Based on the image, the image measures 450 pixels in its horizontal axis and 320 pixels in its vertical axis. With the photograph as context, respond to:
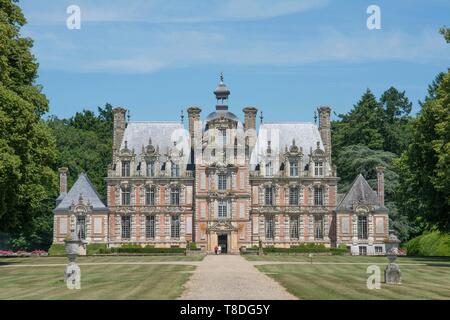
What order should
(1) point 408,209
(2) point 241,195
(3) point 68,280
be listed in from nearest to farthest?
1. (3) point 68,280
2. (1) point 408,209
3. (2) point 241,195

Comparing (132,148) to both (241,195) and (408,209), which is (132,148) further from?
(408,209)

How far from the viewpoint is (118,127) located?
227 feet

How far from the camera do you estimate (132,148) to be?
6850 centimetres

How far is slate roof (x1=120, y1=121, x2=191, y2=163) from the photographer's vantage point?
68.8m

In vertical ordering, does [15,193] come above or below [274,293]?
above

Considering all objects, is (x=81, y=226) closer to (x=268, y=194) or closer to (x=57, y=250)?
(x=57, y=250)

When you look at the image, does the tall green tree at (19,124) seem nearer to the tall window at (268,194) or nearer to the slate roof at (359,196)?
the tall window at (268,194)

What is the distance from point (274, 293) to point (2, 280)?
1118 cm

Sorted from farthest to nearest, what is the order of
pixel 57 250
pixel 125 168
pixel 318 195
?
pixel 125 168
pixel 318 195
pixel 57 250

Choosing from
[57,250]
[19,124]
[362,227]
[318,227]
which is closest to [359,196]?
[362,227]

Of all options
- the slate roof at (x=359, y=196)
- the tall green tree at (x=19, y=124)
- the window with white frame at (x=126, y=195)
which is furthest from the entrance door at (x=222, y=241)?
the tall green tree at (x=19, y=124)

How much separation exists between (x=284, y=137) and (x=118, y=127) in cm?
1426

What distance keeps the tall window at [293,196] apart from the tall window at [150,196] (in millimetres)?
11440
